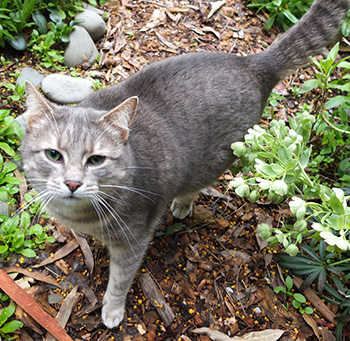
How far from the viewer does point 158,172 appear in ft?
8.39

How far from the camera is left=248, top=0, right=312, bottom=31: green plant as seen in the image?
446 cm

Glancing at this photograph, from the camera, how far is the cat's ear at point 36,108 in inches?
80.5

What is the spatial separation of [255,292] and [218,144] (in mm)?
1201

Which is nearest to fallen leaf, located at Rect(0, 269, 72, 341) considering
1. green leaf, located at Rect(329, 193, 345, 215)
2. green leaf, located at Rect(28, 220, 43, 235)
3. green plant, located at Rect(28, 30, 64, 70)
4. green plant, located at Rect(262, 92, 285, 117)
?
green leaf, located at Rect(28, 220, 43, 235)

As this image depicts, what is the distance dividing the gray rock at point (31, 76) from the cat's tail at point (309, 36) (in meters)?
2.17

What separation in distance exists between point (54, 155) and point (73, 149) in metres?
0.12

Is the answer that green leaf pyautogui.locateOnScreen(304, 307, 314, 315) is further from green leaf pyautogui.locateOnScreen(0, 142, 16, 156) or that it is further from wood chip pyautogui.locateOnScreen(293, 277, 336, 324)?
green leaf pyautogui.locateOnScreen(0, 142, 16, 156)

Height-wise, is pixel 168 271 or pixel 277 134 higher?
pixel 277 134

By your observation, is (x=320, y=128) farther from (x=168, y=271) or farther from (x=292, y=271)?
(x=168, y=271)

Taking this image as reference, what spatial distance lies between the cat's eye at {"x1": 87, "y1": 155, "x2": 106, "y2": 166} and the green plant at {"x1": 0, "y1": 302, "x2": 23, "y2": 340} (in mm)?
1157

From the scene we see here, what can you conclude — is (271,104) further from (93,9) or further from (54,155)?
(54,155)

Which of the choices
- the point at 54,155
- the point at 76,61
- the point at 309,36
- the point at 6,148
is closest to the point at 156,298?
the point at 54,155

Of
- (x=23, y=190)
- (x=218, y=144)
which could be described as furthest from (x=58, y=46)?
(x=218, y=144)

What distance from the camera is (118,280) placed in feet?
8.38
